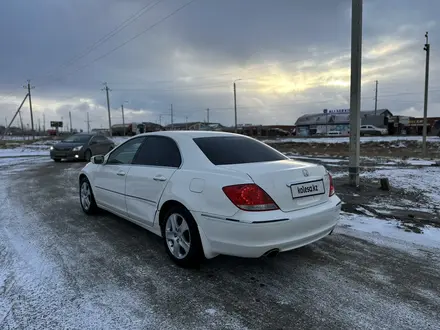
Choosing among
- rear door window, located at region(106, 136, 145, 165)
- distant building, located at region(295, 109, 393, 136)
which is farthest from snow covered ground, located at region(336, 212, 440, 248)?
distant building, located at region(295, 109, 393, 136)

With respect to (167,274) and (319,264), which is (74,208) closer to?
(167,274)

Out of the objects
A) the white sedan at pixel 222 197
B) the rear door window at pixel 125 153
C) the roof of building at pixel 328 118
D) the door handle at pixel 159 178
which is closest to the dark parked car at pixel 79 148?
the rear door window at pixel 125 153

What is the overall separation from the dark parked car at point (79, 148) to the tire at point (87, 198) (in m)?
11.4

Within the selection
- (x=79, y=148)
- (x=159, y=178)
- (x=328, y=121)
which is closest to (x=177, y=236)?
(x=159, y=178)

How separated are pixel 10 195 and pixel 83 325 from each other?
Answer: 6792 millimetres

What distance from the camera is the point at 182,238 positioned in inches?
149

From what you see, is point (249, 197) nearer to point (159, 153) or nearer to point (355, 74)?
point (159, 153)

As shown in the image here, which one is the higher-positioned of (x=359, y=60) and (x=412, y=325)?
(x=359, y=60)

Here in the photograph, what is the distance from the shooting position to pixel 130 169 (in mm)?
4758

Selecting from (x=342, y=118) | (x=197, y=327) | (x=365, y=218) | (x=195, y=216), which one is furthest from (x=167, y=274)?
(x=342, y=118)

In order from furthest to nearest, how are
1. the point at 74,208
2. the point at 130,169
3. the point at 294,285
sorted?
1. the point at 74,208
2. the point at 130,169
3. the point at 294,285

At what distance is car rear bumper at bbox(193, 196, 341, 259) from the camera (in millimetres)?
3184

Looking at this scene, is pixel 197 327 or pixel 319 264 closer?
pixel 197 327

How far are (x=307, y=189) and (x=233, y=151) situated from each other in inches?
40.7
